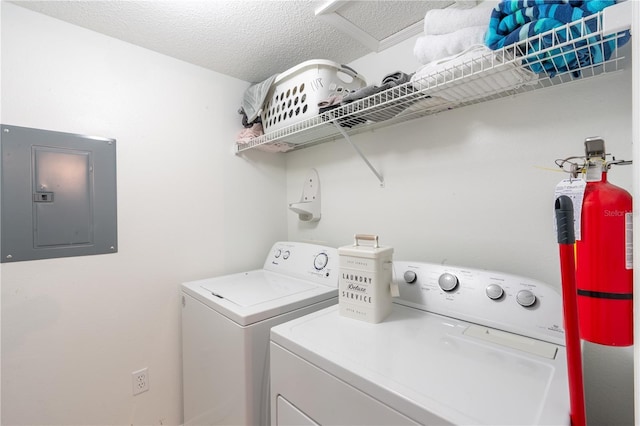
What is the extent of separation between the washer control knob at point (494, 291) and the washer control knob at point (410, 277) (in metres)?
0.26

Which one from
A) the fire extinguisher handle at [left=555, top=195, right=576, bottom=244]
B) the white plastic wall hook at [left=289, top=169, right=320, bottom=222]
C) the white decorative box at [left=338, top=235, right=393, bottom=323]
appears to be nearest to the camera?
the fire extinguisher handle at [left=555, top=195, right=576, bottom=244]

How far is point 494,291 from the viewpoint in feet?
3.24

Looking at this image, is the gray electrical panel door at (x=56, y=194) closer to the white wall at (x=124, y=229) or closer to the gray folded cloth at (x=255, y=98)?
the white wall at (x=124, y=229)

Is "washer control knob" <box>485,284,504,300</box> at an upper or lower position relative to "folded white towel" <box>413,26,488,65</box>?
lower

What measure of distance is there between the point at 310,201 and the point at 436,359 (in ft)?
4.43

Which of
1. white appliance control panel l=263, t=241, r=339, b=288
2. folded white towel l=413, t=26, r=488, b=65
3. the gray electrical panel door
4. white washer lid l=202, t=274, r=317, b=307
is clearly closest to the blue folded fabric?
folded white towel l=413, t=26, r=488, b=65

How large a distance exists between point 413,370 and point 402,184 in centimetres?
99

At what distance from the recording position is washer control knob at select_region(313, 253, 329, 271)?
161 centimetres

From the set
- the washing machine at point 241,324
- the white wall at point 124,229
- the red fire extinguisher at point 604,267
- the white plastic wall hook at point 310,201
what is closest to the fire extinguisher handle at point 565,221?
the red fire extinguisher at point 604,267

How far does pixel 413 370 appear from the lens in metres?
0.73

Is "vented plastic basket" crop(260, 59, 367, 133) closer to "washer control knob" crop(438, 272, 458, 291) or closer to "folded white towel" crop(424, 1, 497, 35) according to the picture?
"folded white towel" crop(424, 1, 497, 35)

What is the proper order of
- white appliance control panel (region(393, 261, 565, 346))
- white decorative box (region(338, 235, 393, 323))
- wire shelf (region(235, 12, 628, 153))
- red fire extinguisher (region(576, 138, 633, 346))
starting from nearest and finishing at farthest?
red fire extinguisher (region(576, 138, 633, 346))
wire shelf (region(235, 12, 628, 153))
white appliance control panel (region(393, 261, 565, 346))
white decorative box (region(338, 235, 393, 323))

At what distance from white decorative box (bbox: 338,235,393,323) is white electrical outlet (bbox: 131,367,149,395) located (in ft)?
4.20

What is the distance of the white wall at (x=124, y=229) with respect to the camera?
51.3 inches
